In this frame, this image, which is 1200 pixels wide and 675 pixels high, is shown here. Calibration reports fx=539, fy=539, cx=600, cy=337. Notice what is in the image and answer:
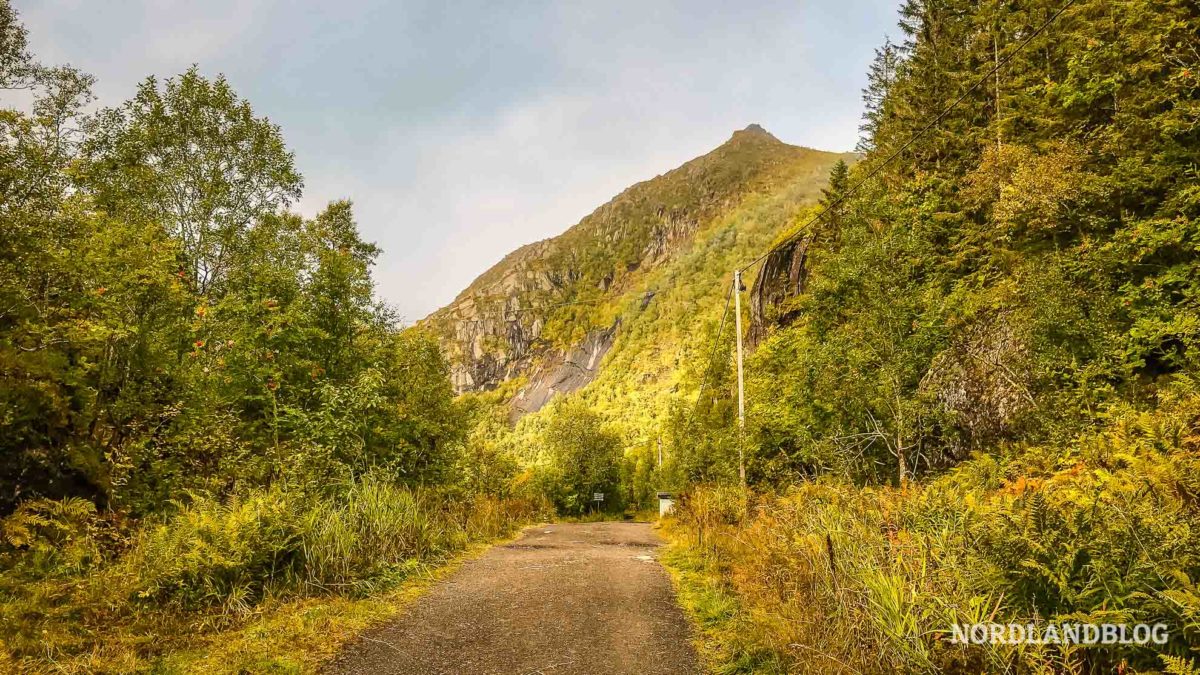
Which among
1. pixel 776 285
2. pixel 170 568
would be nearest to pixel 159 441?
pixel 170 568

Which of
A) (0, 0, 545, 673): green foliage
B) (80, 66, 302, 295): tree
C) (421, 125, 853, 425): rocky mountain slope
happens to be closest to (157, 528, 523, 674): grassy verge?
(0, 0, 545, 673): green foliage

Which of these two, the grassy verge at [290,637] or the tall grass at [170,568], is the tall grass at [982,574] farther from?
the tall grass at [170,568]

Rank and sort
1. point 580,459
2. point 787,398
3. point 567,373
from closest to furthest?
1. point 787,398
2. point 580,459
3. point 567,373

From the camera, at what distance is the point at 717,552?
9320 mm

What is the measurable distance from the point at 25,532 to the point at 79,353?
2.36 metres

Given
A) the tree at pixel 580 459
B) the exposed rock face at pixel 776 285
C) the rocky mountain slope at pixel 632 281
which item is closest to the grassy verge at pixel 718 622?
the exposed rock face at pixel 776 285

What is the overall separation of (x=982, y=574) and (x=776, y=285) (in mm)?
30294

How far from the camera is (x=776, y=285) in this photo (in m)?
31.9

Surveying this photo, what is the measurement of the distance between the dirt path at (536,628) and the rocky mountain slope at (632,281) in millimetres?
51865

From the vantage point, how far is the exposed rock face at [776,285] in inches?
1172

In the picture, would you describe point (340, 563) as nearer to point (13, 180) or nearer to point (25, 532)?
point (25, 532)

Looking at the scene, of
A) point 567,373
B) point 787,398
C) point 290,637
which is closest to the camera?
point 290,637

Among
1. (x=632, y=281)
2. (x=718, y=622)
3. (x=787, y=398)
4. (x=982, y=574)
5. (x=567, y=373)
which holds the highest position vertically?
(x=632, y=281)

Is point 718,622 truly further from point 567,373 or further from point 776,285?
point 567,373
